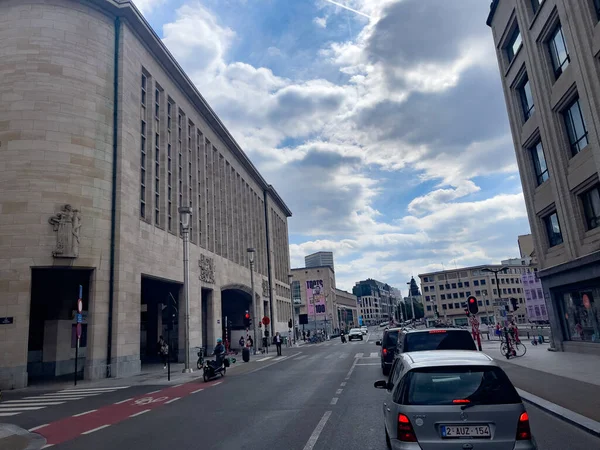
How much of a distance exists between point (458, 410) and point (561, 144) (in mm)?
21749

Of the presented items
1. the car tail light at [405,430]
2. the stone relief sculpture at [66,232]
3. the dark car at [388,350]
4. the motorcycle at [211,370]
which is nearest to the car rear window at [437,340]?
the car tail light at [405,430]

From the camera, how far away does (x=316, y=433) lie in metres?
8.43

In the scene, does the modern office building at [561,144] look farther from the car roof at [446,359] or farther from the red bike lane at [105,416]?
the red bike lane at [105,416]

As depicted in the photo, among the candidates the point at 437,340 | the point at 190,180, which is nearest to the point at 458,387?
the point at 437,340

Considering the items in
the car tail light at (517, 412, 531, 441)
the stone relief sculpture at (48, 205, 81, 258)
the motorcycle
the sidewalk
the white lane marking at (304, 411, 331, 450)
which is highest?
the stone relief sculpture at (48, 205, 81, 258)

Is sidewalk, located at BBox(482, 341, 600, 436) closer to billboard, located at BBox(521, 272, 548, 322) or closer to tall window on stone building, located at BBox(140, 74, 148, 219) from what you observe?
billboard, located at BBox(521, 272, 548, 322)

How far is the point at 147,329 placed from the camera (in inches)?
1613

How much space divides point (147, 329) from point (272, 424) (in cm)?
3481

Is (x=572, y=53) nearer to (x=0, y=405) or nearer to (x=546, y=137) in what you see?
(x=546, y=137)

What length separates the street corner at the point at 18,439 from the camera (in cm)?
912

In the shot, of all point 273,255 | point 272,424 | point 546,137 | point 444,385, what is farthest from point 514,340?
point 273,255

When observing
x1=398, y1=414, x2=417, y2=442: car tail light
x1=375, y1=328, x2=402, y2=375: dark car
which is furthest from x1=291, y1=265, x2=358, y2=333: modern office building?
x1=398, y1=414, x2=417, y2=442: car tail light

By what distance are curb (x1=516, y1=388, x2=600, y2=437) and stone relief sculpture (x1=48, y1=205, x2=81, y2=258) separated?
20.5 meters

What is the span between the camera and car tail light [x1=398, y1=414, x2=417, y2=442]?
486 cm
